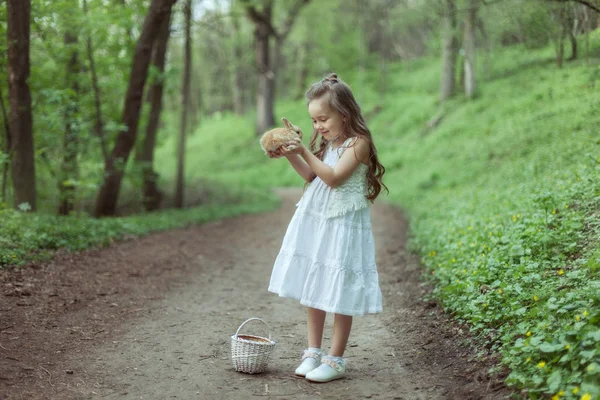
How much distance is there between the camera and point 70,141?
1097 centimetres

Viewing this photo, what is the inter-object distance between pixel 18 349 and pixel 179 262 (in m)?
4.40

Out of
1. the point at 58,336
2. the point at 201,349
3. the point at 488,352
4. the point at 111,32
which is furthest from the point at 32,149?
the point at 488,352

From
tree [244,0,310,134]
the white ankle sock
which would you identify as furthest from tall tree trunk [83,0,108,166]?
tree [244,0,310,134]

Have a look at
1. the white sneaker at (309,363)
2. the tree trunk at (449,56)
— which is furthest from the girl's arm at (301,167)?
the tree trunk at (449,56)

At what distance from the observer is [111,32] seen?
12.4 meters

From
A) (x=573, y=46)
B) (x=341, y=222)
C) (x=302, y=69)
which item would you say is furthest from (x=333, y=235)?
(x=302, y=69)

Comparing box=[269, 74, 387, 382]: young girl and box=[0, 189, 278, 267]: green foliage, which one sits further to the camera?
box=[0, 189, 278, 267]: green foliage

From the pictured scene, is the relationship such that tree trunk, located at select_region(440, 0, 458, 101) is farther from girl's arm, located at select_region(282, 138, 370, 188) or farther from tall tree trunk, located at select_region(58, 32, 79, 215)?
girl's arm, located at select_region(282, 138, 370, 188)

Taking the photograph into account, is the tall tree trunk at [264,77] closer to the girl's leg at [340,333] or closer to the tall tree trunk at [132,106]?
the tall tree trunk at [132,106]

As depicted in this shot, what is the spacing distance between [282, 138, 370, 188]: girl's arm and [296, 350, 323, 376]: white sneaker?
127 centimetres

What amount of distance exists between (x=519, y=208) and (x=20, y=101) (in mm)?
7393

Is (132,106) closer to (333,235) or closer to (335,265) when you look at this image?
(333,235)

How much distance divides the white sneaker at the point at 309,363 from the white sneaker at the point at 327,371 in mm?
70

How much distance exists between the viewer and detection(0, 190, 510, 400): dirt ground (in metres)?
3.96
